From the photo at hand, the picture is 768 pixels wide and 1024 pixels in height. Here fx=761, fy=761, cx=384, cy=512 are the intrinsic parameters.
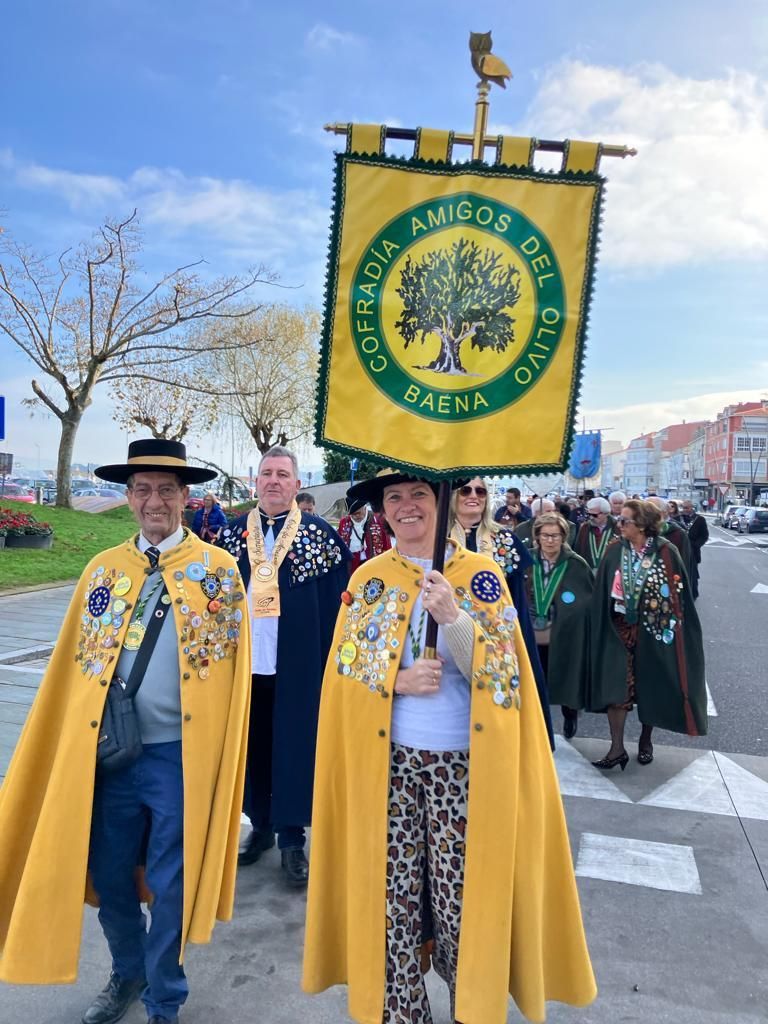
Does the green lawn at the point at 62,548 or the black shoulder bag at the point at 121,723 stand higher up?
the black shoulder bag at the point at 121,723

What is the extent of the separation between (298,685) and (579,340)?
2.31 metres

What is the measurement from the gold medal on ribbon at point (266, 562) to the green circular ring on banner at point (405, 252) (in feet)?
5.71

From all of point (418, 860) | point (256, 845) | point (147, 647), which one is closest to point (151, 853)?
point (147, 647)

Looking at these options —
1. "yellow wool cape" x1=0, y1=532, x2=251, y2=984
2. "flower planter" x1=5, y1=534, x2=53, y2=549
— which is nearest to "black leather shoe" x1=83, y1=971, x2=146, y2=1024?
"yellow wool cape" x1=0, y1=532, x2=251, y2=984

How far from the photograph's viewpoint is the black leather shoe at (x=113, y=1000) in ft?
9.01

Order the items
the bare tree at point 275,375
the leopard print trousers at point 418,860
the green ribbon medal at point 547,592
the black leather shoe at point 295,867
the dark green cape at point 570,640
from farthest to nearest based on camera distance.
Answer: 1. the bare tree at point 275,375
2. the green ribbon medal at point 547,592
3. the dark green cape at point 570,640
4. the black leather shoe at point 295,867
5. the leopard print trousers at point 418,860

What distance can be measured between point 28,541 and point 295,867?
47.4ft

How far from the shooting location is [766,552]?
95.0 ft

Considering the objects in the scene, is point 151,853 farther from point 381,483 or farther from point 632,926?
point 632,926

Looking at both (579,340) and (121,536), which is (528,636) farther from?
(121,536)

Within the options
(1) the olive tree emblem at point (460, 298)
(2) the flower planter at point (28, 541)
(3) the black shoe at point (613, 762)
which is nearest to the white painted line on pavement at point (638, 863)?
(3) the black shoe at point (613, 762)

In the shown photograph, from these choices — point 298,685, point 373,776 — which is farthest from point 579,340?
point 298,685

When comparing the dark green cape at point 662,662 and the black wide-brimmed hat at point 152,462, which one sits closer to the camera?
the black wide-brimmed hat at point 152,462

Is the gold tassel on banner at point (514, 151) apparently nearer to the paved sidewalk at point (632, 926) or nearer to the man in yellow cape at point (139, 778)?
the man in yellow cape at point (139, 778)
